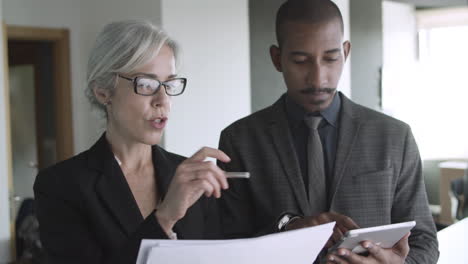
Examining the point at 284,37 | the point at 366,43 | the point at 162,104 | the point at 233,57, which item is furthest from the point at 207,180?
the point at 366,43

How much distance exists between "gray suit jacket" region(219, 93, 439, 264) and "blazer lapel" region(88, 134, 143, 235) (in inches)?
12.5

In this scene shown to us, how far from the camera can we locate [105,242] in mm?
1350

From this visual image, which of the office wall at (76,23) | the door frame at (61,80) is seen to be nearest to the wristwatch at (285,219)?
the office wall at (76,23)

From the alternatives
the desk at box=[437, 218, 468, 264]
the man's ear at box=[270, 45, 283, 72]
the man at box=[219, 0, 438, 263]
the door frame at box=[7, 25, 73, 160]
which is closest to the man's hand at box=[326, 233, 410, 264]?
the man at box=[219, 0, 438, 263]

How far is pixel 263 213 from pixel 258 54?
12.4ft

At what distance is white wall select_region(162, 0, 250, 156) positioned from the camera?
14.9 ft

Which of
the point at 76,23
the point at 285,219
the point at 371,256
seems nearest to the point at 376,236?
the point at 371,256

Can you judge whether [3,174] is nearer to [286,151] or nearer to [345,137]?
[286,151]

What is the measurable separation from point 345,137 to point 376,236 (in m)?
0.38

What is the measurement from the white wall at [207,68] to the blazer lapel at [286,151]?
286 cm

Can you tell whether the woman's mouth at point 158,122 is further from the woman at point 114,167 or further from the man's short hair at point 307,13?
the man's short hair at point 307,13

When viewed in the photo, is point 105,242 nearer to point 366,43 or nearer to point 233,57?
point 233,57

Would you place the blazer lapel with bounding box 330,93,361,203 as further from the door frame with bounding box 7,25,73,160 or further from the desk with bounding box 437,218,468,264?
the door frame with bounding box 7,25,73,160

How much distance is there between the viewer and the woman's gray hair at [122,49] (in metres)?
1.37
